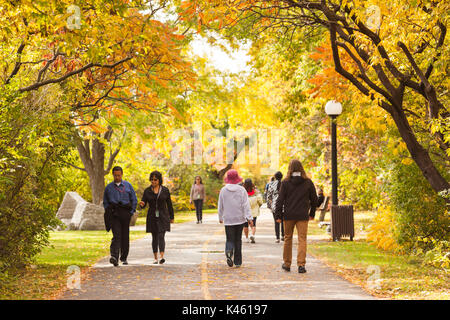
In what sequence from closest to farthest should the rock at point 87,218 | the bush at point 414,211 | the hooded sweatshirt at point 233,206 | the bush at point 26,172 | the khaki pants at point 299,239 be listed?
the bush at point 26,172
the khaki pants at point 299,239
the hooded sweatshirt at point 233,206
the bush at point 414,211
the rock at point 87,218

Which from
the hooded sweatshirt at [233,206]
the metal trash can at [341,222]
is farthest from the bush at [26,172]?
the metal trash can at [341,222]

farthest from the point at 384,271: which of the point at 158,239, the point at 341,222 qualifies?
the point at 341,222

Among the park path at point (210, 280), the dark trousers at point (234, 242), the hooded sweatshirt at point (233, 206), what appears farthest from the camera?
the hooded sweatshirt at point (233, 206)

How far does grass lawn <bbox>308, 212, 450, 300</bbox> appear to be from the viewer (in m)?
9.22

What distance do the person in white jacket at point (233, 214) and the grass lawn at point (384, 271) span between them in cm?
192

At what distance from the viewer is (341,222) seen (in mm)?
17719

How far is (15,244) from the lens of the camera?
1071 centimetres

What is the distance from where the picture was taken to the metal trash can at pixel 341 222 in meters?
17.5

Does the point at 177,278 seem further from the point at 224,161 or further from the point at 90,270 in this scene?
the point at 224,161

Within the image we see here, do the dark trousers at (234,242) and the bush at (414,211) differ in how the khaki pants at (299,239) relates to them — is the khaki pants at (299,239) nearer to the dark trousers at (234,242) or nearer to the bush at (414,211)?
the dark trousers at (234,242)

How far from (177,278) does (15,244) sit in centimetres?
283

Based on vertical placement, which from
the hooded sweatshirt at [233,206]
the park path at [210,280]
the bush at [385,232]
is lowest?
the park path at [210,280]

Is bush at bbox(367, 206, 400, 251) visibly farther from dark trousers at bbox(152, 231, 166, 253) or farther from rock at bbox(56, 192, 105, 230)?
rock at bbox(56, 192, 105, 230)

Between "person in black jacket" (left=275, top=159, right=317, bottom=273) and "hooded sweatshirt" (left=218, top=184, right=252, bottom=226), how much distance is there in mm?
949
